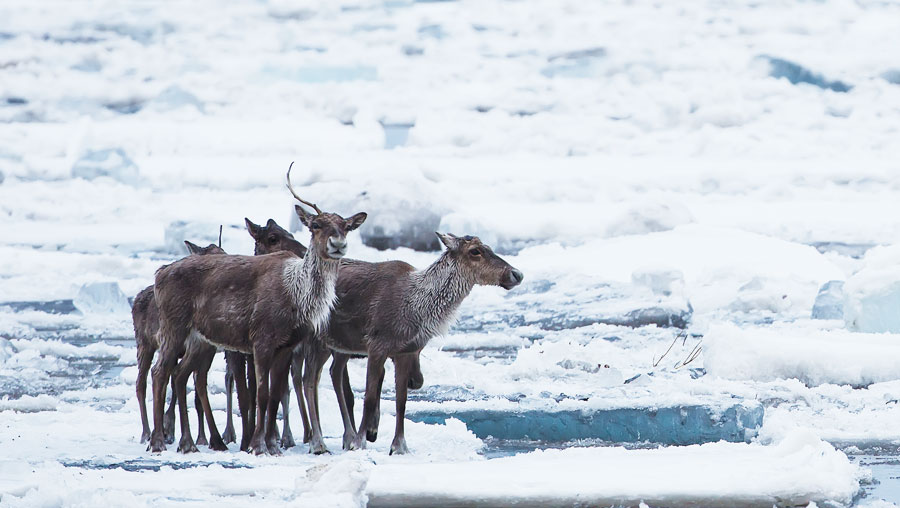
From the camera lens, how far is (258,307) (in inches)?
298

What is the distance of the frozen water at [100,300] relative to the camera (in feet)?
49.4

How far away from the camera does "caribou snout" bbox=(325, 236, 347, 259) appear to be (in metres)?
7.40

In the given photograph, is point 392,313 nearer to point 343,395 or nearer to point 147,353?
point 343,395

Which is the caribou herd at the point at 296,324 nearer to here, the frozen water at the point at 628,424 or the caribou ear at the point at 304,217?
the caribou ear at the point at 304,217

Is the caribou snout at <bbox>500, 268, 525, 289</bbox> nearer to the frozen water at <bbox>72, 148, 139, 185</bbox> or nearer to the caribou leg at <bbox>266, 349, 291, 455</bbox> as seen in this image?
the caribou leg at <bbox>266, 349, 291, 455</bbox>

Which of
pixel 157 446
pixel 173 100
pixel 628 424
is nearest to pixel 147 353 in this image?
pixel 157 446

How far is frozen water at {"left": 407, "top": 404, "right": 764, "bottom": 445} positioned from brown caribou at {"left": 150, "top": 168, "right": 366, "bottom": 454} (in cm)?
148

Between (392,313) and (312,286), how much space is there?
568 mm

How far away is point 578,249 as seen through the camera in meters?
18.6

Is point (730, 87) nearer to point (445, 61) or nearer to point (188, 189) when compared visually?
point (445, 61)

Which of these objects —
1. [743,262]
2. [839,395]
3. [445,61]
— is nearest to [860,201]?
[743,262]

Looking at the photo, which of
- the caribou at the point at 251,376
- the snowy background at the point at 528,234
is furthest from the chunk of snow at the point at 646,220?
the caribou at the point at 251,376

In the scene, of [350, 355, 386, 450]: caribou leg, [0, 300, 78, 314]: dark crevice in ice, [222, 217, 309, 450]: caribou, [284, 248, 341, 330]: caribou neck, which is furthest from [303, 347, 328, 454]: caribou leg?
[0, 300, 78, 314]: dark crevice in ice

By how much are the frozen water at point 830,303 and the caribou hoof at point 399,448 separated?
728 cm
